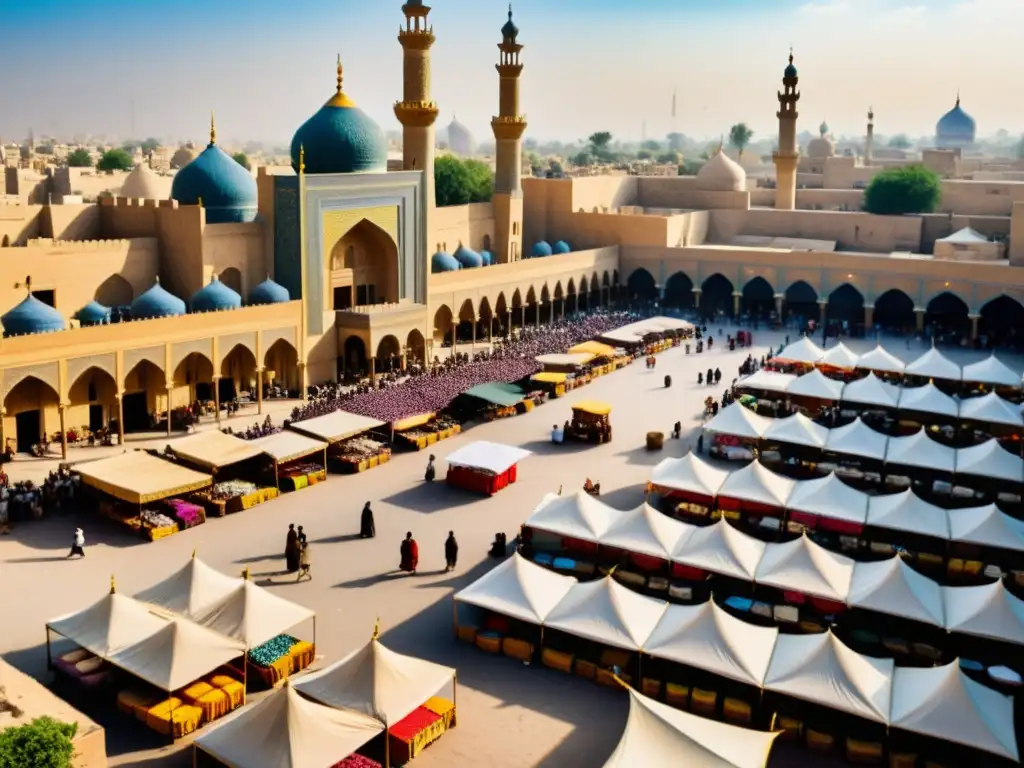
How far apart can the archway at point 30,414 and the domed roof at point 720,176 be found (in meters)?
33.6

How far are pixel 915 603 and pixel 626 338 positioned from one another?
63.9 feet

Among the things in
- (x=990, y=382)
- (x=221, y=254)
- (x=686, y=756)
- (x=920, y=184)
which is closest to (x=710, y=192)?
(x=920, y=184)

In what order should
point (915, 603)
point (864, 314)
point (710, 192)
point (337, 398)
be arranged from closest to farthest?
point (915, 603), point (337, 398), point (864, 314), point (710, 192)

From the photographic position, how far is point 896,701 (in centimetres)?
1084

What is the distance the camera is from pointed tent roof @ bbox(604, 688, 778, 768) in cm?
950

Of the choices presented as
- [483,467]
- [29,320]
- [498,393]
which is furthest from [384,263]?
[483,467]

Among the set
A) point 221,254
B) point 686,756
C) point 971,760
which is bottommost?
point 971,760

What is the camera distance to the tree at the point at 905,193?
143 feet

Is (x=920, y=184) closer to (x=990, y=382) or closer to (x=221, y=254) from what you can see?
(x=990, y=382)

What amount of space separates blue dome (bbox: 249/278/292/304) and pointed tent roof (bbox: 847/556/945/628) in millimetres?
16198

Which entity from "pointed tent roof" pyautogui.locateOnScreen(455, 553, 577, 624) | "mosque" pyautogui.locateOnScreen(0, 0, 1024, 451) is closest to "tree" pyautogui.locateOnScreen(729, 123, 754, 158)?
"mosque" pyautogui.locateOnScreen(0, 0, 1024, 451)

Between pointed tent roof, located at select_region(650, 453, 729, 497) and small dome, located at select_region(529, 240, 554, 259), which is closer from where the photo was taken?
pointed tent roof, located at select_region(650, 453, 729, 497)

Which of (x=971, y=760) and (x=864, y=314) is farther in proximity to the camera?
(x=864, y=314)

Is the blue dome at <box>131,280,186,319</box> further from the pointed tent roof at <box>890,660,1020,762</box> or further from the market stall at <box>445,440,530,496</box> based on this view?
the pointed tent roof at <box>890,660,1020,762</box>
